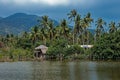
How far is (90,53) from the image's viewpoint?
8700 cm

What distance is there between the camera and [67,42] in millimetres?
98000

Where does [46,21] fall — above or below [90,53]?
above

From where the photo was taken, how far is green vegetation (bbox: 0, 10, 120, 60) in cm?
8450

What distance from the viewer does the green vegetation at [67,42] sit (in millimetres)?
84500

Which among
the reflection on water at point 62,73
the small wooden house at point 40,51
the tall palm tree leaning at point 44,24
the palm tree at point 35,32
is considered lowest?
the reflection on water at point 62,73

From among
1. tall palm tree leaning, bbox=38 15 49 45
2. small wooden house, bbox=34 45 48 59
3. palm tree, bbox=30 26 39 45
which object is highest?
tall palm tree leaning, bbox=38 15 49 45

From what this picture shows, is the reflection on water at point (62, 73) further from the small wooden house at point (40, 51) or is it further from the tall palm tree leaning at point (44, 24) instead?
the tall palm tree leaning at point (44, 24)

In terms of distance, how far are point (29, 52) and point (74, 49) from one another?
13.3m

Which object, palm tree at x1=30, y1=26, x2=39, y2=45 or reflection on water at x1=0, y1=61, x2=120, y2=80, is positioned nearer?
reflection on water at x1=0, y1=61, x2=120, y2=80

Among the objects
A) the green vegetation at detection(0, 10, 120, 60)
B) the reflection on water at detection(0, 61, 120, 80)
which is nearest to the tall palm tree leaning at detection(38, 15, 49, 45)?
the green vegetation at detection(0, 10, 120, 60)

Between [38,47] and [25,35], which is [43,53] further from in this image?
[25,35]

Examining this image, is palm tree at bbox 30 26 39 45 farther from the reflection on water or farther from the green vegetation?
the reflection on water

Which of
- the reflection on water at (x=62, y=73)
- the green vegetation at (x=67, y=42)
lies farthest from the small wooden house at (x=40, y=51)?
the reflection on water at (x=62, y=73)

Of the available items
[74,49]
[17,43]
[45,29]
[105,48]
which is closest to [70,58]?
[74,49]
